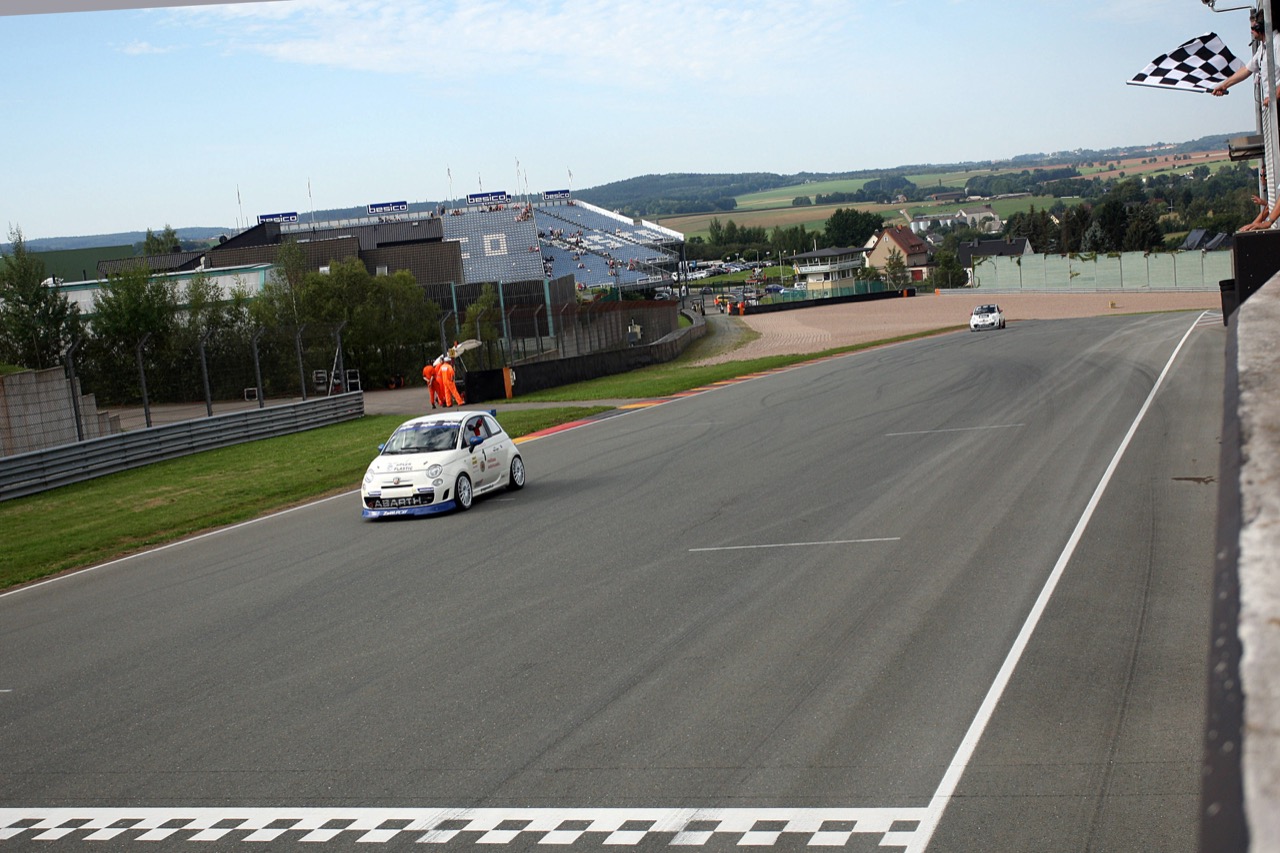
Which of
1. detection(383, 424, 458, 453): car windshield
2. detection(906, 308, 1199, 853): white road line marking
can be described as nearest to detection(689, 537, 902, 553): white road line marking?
detection(906, 308, 1199, 853): white road line marking

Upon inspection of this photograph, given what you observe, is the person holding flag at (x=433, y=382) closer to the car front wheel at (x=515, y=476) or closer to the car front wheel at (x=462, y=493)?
the car front wheel at (x=515, y=476)

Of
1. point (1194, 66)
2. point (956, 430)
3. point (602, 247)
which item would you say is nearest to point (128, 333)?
A: point (956, 430)

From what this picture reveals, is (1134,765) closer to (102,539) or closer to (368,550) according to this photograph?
(368,550)

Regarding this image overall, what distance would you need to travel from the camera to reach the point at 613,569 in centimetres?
1259

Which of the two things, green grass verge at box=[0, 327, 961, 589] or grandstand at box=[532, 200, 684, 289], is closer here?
green grass verge at box=[0, 327, 961, 589]

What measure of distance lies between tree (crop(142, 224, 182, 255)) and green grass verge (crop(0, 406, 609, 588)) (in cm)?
9084

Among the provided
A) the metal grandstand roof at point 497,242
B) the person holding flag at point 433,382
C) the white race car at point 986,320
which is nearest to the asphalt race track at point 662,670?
the person holding flag at point 433,382

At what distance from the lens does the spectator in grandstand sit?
16.7 metres

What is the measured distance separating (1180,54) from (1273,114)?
997 centimetres

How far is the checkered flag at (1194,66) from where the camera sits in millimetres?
23531

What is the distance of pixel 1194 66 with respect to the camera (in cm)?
2372

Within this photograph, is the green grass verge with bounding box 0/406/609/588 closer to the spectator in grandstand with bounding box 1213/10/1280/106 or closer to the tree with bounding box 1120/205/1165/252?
the spectator in grandstand with bounding box 1213/10/1280/106

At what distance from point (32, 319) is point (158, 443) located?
56.8 ft

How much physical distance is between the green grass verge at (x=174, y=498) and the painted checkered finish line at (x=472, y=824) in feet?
31.9
